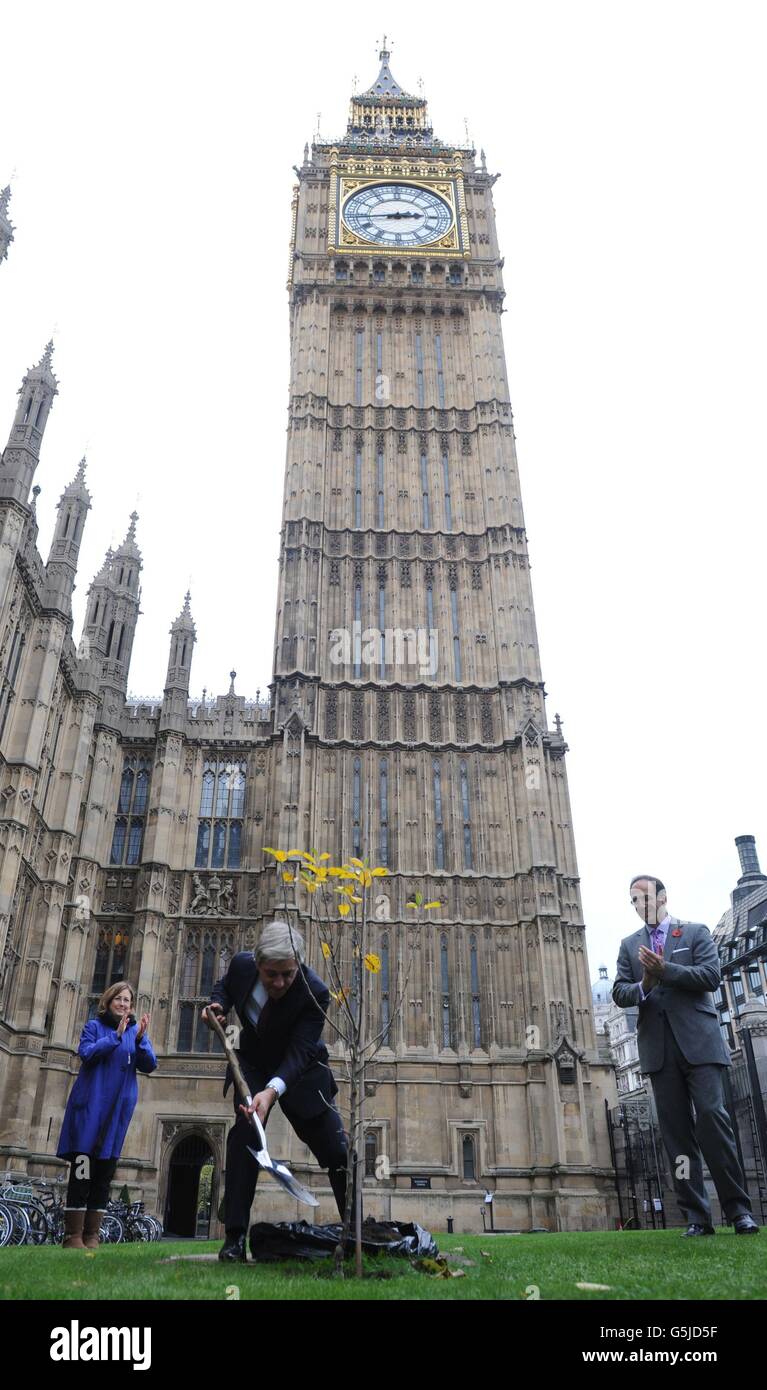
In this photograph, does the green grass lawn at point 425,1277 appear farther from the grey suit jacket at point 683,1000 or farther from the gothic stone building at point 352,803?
the gothic stone building at point 352,803

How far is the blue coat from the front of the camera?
6938mm

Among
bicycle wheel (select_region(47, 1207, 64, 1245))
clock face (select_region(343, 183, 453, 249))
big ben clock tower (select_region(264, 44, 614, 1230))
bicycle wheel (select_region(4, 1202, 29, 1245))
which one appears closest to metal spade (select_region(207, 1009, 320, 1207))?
bicycle wheel (select_region(4, 1202, 29, 1245))

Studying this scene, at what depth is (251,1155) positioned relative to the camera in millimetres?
5863

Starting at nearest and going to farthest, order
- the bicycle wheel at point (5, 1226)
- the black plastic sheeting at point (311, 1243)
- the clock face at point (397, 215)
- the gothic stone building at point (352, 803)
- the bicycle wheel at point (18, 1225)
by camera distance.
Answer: the black plastic sheeting at point (311, 1243), the bicycle wheel at point (5, 1226), the bicycle wheel at point (18, 1225), the gothic stone building at point (352, 803), the clock face at point (397, 215)

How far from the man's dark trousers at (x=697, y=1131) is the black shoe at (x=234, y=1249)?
3.10 metres

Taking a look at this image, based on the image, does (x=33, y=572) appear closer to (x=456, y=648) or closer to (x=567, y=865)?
(x=456, y=648)

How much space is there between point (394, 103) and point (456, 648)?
→ 1612 inches

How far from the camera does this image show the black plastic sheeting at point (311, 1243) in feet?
20.4

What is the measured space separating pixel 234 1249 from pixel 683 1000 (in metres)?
3.67

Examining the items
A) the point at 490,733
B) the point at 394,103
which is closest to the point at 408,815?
the point at 490,733

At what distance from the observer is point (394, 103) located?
5762 cm

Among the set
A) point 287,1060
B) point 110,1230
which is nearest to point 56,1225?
point 110,1230

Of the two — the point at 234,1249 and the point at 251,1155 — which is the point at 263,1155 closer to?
the point at 251,1155

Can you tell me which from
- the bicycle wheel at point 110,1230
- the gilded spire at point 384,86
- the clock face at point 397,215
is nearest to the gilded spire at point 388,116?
the gilded spire at point 384,86
